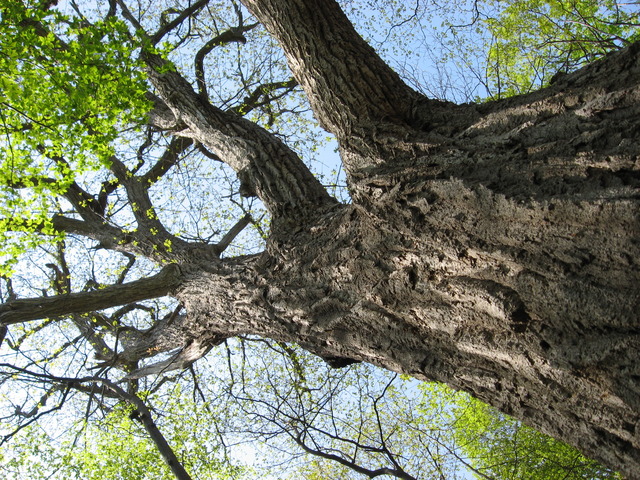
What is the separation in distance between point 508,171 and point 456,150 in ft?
1.51

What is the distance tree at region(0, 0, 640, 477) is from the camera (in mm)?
2211

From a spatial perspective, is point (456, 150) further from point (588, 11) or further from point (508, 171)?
point (588, 11)

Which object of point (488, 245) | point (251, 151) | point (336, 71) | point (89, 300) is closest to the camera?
point (488, 245)

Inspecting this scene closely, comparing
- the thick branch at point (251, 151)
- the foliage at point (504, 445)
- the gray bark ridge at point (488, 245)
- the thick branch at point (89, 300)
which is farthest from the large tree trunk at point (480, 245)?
the foliage at point (504, 445)

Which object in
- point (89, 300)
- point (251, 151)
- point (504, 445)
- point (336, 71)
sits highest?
point (251, 151)

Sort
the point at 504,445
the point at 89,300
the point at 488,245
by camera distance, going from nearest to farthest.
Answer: the point at 488,245, the point at 89,300, the point at 504,445

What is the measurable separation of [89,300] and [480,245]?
12.4 feet

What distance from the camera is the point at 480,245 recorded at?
2.58 meters

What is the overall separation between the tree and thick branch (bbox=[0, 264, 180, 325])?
17 mm

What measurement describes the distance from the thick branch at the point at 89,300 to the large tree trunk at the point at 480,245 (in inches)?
57.9

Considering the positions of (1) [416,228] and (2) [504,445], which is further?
(2) [504,445]

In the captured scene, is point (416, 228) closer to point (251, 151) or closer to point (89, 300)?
point (251, 151)

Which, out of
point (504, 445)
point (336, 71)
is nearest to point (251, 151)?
point (336, 71)

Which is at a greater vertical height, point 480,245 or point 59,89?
point 59,89
